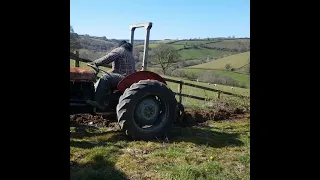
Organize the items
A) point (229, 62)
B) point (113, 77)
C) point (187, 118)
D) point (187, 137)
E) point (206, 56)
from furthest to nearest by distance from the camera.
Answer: point (206, 56) < point (229, 62) < point (187, 118) < point (113, 77) < point (187, 137)

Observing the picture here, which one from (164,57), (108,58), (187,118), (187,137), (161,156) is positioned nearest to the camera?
(161,156)

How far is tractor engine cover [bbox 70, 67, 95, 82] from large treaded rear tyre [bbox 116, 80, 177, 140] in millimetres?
796

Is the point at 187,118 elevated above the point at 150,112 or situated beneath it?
situated beneath

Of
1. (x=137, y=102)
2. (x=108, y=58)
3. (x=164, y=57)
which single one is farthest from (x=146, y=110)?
(x=164, y=57)

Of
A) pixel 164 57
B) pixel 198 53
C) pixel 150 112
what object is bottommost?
pixel 150 112

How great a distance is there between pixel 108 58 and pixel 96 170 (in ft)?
8.04

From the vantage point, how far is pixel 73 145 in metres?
5.39

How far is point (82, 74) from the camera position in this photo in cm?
618

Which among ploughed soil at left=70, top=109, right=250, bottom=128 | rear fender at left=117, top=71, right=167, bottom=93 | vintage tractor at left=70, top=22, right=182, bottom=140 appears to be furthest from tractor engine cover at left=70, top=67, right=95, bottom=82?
ploughed soil at left=70, top=109, right=250, bottom=128

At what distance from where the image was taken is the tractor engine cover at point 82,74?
241 inches

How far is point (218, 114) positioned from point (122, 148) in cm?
412

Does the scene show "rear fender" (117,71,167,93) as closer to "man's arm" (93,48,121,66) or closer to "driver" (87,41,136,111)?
"driver" (87,41,136,111)

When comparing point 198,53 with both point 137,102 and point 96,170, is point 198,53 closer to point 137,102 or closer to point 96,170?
point 137,102
